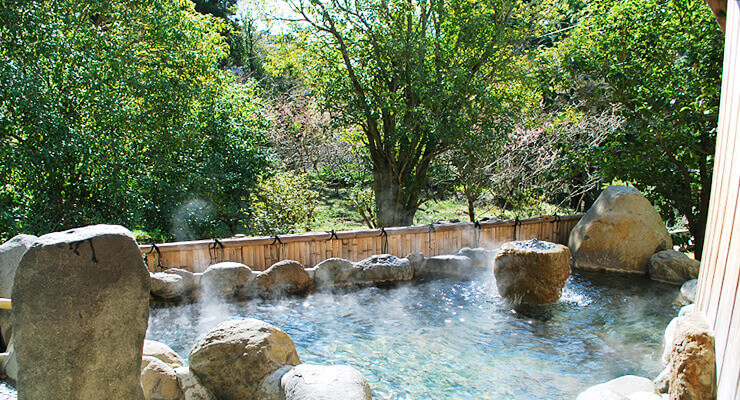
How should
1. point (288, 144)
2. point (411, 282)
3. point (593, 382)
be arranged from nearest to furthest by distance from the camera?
1. point (593, 382)
2. point (411, 282)
3. point (288, 144)

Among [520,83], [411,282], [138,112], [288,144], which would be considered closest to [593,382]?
[411,282]

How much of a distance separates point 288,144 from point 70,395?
13.2 m

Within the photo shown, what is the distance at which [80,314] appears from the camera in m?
2.28

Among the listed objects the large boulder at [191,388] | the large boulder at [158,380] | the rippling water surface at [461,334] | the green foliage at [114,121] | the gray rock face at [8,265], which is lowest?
the rippling water surface at [461,334]

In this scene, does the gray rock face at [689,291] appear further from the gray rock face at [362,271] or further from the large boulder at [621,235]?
the gray rock face at [362,271]

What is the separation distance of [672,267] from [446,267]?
347 cm

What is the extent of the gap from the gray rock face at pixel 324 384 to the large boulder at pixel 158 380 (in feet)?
2.58

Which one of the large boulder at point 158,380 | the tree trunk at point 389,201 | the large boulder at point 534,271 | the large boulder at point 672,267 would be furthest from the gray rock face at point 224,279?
the large boulder at point 672,267

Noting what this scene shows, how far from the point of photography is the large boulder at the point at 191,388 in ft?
11.5

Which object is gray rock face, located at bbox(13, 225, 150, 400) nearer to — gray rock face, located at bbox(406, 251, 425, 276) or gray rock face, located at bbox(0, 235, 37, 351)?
gray rock face, located at bbox(0, 235, 37, 351)

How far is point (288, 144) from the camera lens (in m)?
15.2

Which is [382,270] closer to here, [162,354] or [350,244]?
[350,244]

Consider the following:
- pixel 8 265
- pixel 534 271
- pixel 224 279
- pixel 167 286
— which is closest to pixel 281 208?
pixel 224 279

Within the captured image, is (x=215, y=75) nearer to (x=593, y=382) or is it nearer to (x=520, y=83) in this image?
(x=520, y=83)
